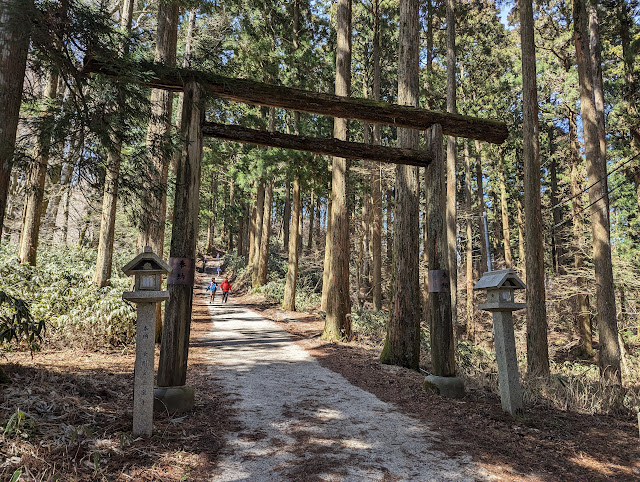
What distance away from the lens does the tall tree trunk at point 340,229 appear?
36.0ft

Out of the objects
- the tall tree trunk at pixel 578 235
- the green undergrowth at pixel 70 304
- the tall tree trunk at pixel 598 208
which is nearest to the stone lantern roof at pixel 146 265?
the green undergrowth at pixel 70 304

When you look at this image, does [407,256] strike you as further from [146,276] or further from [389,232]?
[389,232]

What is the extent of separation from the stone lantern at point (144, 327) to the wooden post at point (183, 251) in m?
0.73

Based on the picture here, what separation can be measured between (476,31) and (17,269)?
24.1 m

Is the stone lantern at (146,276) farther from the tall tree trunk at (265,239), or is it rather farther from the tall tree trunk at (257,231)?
the tall tree trunk at (257,231)

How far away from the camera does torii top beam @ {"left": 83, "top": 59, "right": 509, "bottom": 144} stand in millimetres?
4863

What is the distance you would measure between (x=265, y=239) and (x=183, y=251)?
15.6 metres

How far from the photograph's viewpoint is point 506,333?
17.0 feet

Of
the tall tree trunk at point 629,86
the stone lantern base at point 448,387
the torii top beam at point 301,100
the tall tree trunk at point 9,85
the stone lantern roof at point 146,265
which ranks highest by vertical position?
the tall tree trunk at point 629,86

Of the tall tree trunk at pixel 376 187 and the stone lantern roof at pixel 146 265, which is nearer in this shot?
the stone lantern roof at pixel 146 265

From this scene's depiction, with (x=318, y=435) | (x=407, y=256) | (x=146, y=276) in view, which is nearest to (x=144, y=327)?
(x=146, y=276)

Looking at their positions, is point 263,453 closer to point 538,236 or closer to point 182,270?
point 182,270

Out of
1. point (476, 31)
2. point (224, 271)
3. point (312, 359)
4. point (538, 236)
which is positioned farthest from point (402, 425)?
point (224, 271)

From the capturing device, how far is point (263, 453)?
3.67 m
